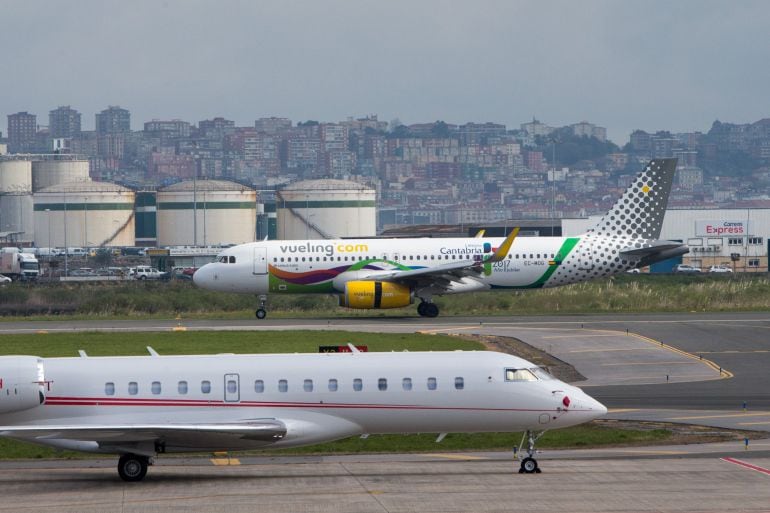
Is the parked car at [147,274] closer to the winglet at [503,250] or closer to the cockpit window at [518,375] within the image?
the winglet at [503,250]

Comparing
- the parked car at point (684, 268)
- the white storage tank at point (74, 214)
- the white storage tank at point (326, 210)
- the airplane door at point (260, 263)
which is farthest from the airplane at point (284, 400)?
the white storage tank at point (74, 214)

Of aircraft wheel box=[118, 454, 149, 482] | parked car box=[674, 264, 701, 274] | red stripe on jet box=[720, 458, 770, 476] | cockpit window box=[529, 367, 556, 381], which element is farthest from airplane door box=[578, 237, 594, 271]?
parked car box=[674, 264, 701, 274]

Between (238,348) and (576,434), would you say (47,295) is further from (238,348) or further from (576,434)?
(576,434)

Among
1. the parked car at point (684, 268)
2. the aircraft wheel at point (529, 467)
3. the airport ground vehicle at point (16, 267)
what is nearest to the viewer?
the aircraft wheel at point (529, 467)

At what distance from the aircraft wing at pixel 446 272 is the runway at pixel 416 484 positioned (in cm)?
3121

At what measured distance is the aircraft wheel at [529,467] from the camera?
2797cm

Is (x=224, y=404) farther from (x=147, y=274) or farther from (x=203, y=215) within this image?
(x=203, y=215)

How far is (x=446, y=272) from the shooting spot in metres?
62.9

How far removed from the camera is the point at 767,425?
34.7 m

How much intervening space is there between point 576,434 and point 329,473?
298 inches

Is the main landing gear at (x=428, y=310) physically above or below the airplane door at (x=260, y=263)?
below

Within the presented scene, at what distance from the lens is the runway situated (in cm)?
2478

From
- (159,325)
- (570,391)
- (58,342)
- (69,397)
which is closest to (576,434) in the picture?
(570,391)

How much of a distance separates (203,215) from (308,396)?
15388 centimetres
